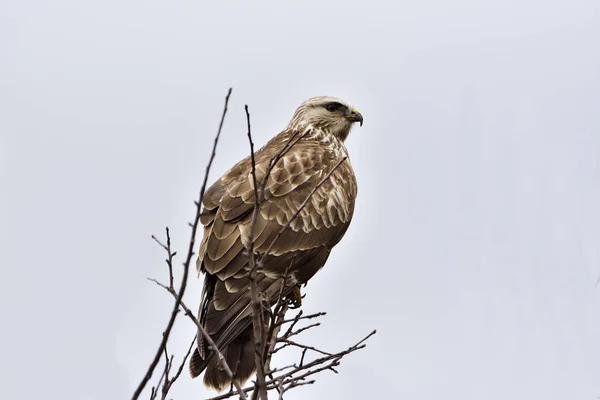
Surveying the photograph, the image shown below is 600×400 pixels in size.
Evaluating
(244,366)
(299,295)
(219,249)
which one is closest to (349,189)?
(299,295)

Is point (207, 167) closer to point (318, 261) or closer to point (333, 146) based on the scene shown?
point (318, 261)

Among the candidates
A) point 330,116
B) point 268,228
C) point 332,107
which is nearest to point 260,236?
point 268,228

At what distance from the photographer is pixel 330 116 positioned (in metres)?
7.33

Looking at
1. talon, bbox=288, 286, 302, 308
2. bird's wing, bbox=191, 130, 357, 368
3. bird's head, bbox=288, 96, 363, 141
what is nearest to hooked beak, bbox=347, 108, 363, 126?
bird's head, bbox=288, 96, 363, 141

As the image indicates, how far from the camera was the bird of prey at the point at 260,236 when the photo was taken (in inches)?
202

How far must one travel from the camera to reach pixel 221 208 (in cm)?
565

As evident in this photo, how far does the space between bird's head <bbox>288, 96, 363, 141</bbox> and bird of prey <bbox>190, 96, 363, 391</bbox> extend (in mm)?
559

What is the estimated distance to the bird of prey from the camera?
5.13m

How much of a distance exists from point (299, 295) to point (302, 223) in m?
0.54

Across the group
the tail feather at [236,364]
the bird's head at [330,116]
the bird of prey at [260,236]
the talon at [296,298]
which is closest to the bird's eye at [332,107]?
the bird's head at [330,116]

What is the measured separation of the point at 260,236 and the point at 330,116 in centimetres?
212

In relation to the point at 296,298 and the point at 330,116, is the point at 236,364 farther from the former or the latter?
the point at 330,116

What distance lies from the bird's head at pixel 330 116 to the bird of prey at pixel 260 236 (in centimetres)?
56

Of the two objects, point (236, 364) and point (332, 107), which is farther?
point (332, 107)
